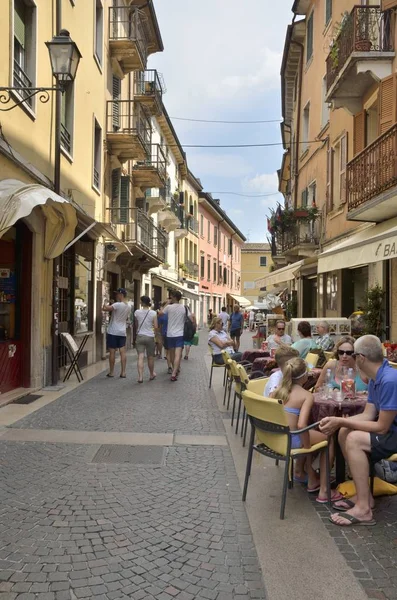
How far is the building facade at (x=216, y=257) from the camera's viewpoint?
43.4 meters

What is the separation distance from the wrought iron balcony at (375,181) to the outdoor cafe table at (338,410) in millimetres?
5171

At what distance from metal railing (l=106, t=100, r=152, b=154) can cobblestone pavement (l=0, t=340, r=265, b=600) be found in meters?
12.5

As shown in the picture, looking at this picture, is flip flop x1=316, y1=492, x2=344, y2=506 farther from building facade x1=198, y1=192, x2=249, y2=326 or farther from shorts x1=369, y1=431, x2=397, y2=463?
building facade x1=198, y1=192, x2=249, y2=326

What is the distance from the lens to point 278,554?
10.8 ft

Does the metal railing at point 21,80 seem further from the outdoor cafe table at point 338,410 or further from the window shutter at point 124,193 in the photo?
the window shutter at point 124,193

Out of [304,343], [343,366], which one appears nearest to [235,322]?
[304,343]

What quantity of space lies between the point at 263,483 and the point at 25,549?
220 centimetres

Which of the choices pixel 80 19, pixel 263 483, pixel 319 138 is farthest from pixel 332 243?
pixel 263 483

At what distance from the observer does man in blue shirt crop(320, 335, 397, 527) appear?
371 centimetres

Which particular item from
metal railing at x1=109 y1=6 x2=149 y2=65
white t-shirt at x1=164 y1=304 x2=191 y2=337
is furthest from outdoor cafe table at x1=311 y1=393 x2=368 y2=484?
metal railing at x1=109 y1=6 x2=149 y2=65

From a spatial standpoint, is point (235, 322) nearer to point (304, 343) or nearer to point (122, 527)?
point (304, 343)

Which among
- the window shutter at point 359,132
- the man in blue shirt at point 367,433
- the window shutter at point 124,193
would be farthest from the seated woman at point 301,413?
the window shutter at point 124,193

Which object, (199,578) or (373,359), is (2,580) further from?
(373,359)

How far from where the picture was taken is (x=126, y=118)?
17.9 m
